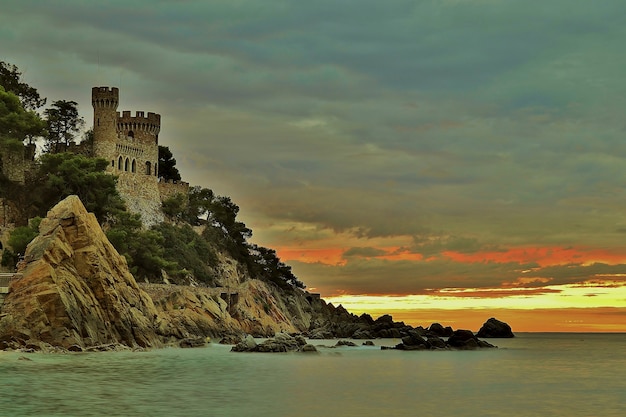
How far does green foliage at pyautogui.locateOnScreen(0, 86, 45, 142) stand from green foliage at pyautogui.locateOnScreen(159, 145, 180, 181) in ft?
124

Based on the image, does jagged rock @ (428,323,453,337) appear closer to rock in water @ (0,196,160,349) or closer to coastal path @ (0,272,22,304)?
rock in water @ (0,196,160,349)

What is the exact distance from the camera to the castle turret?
90500 millimetres

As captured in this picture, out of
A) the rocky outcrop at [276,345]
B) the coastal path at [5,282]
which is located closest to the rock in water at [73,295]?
the coastal path at [5,282]

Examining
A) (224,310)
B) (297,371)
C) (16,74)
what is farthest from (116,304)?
(16,74)

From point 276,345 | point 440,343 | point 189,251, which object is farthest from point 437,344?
point 189,251

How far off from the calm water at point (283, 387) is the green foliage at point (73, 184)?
79.8 feet

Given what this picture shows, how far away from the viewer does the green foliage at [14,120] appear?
72312 mm

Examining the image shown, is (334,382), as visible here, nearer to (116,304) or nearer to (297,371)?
(297,371)

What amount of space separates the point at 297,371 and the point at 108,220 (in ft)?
122

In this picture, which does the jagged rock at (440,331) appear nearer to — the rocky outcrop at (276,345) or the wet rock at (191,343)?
the rocky outcrop at (276,345)

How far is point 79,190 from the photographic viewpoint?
74.6 m

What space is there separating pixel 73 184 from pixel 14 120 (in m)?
7.62

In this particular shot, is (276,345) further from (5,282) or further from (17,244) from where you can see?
(17,244)

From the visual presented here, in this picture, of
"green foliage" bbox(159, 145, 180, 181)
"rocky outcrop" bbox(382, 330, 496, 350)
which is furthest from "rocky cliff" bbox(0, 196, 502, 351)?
"green foliage" bbox(159, 145, 180, 181)
